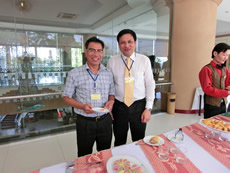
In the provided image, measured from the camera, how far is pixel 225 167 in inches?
34.4

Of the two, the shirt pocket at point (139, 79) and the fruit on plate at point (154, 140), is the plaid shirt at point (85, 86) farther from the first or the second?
the fruit on plate at point (154, 140)

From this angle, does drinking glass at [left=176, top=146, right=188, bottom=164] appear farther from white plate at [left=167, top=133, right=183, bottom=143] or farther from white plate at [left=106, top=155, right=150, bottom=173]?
white plate at [left=106, top=155, right=150, bottom=173]

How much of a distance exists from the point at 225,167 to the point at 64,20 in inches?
130

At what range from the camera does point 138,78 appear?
5.09ft

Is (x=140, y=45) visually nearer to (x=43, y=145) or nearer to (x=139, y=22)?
(x=139, y=22)

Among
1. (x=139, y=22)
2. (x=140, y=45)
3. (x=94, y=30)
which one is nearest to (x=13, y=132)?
(x=94, y=30)

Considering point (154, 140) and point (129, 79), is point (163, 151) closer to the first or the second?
point (154, 140)

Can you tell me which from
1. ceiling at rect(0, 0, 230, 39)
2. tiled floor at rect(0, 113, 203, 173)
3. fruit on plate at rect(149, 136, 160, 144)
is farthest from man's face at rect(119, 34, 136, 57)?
ceiling at rect(0, 0, 230, 39)

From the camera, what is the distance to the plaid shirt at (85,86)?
4.48ft

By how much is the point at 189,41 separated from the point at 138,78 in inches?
121

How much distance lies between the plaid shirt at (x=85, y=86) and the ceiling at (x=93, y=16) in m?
2.13

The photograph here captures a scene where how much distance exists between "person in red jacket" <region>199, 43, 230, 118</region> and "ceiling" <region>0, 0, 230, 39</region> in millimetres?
2474

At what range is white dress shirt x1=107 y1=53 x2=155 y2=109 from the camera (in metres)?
1.56

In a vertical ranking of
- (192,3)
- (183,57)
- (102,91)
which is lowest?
(102,91)
